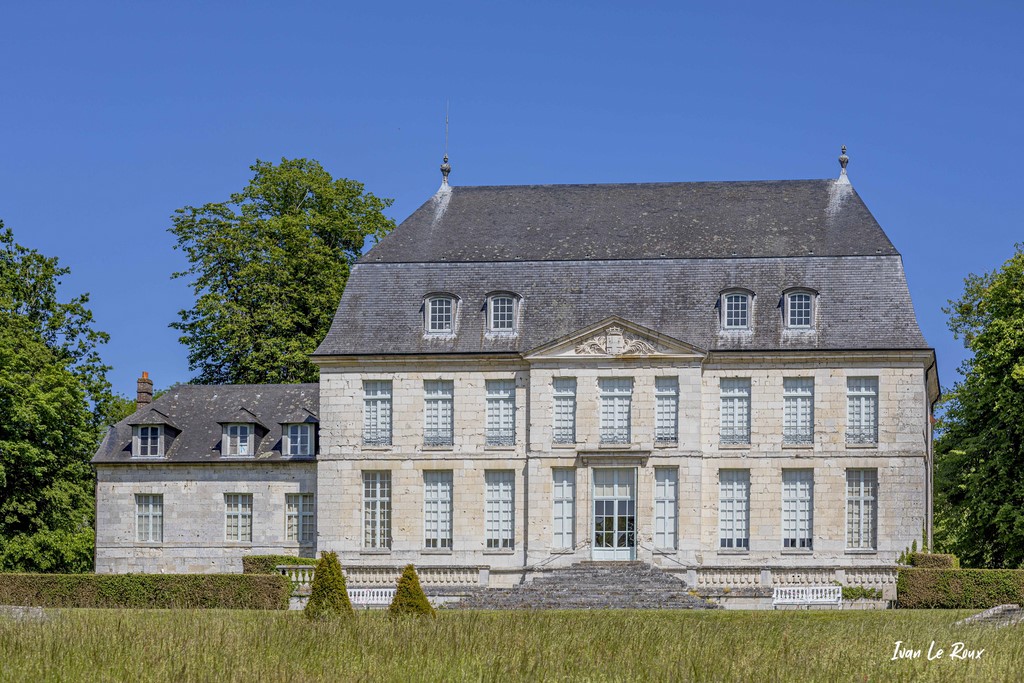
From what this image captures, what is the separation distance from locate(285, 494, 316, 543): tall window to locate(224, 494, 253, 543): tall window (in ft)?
3.19

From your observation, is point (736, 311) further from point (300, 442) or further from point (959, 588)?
point (300, 442)

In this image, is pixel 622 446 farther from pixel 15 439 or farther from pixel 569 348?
pixel 15 439

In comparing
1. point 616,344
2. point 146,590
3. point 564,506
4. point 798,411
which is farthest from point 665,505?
point 146,590

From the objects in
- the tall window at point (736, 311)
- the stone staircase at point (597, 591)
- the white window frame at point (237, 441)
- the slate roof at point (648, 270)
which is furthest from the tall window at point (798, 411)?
the white window frame at point (237, 441)

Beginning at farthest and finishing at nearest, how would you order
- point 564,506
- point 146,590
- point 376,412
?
point 376,412 → point 564,506 → point 146,590

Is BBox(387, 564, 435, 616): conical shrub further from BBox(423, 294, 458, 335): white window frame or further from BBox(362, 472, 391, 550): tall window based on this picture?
BBox(423, 294, 458, 335): white window frame

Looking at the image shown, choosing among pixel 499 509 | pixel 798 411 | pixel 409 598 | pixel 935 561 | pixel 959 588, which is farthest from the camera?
pixel 499 509

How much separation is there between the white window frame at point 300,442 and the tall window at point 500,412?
5181 millimetres

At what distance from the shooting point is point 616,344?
39562 millimetres

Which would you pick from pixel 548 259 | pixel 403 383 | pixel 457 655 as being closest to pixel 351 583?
pixel 403 383

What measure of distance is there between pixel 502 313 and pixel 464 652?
76.8ft

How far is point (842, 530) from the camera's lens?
128 feet

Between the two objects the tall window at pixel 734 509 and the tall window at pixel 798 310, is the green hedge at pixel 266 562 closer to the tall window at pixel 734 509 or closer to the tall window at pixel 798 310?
the tall window at pixel 734 509

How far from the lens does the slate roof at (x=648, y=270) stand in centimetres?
3978
